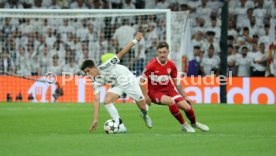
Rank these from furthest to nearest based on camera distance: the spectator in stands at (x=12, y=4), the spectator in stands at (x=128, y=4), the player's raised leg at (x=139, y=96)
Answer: the spectator in stands at (x=12, y=4), the spectator in stands at (x=128, y=4), the player's raised leg at (x=139, y=96)

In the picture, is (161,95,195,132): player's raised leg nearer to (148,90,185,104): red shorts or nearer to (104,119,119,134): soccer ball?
(148,90,185,104): red shorts

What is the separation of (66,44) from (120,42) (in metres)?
2.03

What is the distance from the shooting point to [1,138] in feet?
46.1

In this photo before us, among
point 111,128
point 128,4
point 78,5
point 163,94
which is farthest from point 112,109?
point 78,5

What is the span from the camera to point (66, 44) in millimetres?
29641

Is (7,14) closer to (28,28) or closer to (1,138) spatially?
(28,28)

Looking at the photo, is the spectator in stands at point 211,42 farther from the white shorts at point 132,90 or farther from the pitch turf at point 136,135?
the white shorts at point 132,90

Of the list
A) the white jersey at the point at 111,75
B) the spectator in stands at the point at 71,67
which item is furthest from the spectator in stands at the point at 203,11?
the white jersey at the point at 111,75

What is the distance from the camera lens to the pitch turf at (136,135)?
11719 mm

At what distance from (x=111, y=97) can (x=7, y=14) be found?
1330 cm

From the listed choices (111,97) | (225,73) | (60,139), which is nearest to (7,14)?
(225,73)

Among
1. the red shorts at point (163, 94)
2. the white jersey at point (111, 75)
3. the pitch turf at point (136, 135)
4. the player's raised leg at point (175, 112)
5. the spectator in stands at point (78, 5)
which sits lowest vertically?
the pitch turf at point (136, 135)

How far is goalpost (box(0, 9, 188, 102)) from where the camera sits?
93.7 ft

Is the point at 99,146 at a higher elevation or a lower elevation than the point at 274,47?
lower
